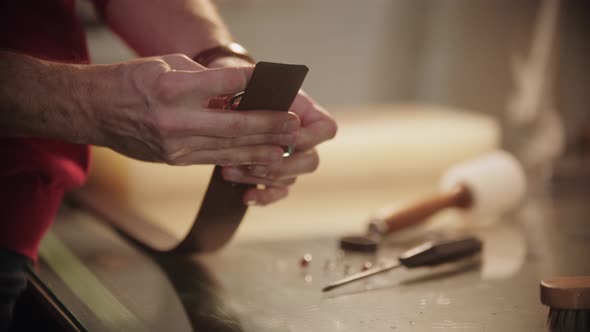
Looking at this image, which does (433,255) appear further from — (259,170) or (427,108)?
(427,108)

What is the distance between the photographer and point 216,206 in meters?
0.87

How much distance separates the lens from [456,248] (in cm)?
93

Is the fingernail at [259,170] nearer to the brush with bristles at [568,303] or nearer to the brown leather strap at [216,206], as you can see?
the brown leather strap at [216,206]

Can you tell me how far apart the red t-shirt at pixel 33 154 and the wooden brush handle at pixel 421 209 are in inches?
16.1

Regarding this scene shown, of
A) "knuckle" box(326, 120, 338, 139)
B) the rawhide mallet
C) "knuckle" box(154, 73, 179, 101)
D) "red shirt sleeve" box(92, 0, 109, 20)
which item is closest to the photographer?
"knuckle" box(154, 73, 179, 101)

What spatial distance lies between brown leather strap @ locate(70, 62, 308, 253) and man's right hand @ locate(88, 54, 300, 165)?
0.05ft

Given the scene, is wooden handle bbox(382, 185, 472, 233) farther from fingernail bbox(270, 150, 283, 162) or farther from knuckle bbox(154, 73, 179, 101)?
knuckle bbox(154, 73, 179, 101)

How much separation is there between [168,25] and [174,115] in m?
0.31

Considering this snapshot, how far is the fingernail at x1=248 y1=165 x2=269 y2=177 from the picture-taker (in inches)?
32.9

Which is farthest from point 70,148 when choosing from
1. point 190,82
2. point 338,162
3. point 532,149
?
point 532,149

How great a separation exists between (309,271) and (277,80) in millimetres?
277

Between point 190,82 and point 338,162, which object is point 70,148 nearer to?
point 190,82

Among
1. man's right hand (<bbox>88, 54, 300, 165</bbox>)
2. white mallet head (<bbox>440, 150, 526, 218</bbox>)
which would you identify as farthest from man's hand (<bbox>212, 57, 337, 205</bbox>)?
white mallet head (<bbox>440, 150, 526, 218</bbox>)

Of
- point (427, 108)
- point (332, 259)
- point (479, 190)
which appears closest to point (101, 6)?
point (332, 259)
